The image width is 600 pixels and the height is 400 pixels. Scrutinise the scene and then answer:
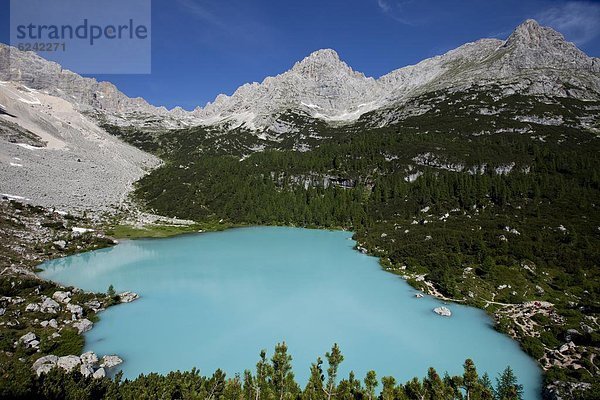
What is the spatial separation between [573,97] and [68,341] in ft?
667

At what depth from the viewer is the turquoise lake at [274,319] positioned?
21.1 meters

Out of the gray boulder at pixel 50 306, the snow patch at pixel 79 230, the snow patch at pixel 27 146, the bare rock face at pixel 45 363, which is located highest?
the snow patch at pixel 27 146

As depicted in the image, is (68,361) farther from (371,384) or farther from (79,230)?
(79,230)

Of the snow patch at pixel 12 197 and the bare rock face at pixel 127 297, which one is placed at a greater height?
the snow patch at pixel 12 197

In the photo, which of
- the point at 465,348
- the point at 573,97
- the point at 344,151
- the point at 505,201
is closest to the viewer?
the point at 465,348

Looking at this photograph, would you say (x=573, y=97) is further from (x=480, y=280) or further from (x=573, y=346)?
(x=573, y=346)

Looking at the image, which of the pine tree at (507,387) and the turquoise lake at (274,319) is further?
the turquoise lake at (274,319)

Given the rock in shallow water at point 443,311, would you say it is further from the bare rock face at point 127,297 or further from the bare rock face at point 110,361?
the bare rock face at point 127,297

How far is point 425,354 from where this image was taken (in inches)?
878

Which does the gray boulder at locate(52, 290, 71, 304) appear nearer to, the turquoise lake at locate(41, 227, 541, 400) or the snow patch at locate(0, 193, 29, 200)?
the turquoise lake at locate(41, 227, 541, 400)

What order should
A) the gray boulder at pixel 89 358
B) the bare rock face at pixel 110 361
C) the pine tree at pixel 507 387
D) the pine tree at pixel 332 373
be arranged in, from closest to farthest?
1. the pine tree at pixel 332 373
2. the pine tree at pixel 507 387
3. the gray boulder at pixel 89 358
4. the bare rock face at pixel 110 361

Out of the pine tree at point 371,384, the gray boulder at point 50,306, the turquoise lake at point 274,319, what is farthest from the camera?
the gray boulder at point 50,306

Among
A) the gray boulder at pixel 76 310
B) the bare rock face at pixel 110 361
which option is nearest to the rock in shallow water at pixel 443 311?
the bare rock face at pixel 110 361

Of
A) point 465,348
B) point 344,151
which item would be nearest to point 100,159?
point 344,151
